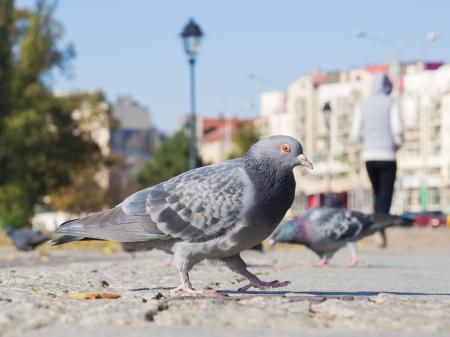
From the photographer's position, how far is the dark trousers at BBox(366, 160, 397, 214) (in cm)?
1512

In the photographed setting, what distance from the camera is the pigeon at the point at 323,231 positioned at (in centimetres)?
1120

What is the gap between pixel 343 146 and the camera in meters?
137

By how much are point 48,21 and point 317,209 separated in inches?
1294

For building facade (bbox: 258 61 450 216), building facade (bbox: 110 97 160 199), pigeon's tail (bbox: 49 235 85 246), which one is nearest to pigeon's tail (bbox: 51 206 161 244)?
pigeon's tail (bbox: 49 235 85 246)

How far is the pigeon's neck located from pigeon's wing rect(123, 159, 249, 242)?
0.07 m

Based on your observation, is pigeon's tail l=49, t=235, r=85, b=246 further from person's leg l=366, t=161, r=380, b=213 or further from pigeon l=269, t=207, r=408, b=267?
person's leg l=366, t=161, r=380, b=213

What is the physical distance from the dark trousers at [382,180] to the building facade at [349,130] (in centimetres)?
8486

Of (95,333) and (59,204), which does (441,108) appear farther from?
(95,333)

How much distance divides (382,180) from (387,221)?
10.1 ft

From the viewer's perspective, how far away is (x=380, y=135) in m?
15.0

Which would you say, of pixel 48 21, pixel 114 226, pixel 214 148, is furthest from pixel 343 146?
pixel 114 226

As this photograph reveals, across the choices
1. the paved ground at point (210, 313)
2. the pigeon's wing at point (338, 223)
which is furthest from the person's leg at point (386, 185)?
the paved ground at point (210, 313)

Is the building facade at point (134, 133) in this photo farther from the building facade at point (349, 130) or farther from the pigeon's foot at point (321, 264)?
the pigeon's foot at point (321, 264)

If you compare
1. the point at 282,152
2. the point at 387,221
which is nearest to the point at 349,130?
the point at 387,221
